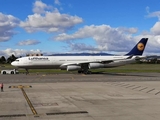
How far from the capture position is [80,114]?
41.0 ft

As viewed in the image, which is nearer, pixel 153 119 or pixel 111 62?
pixel 153 119

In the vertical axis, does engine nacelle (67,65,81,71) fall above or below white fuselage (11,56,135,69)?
below

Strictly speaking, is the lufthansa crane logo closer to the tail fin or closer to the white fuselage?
the tail fin

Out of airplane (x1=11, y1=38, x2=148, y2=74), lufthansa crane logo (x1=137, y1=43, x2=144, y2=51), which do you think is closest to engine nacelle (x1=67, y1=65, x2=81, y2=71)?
airplane (x1=11, y1=38, x2=148, y2=74)

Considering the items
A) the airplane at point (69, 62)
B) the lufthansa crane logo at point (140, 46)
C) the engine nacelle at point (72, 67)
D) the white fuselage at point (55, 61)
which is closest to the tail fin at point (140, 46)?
the lufthansa crane logo at point (140, 46)

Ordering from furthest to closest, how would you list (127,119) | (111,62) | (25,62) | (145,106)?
1. (111,62)
2. (25,62)
3. (145,106)
4. (127,119)

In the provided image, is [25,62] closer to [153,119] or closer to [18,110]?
[18,110]

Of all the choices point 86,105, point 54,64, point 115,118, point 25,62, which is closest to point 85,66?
point 54,64

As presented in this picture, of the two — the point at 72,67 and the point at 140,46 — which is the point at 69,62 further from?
the point at 140,46

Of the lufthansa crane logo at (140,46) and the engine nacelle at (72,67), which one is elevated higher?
the lufthansa crane logo at (140,46)

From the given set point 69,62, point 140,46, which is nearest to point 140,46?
point 140,46

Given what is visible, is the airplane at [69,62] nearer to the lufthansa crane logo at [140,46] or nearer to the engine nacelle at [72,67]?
the engine nacelle at [72,67]

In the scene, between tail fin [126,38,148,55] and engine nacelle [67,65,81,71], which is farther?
tail fin [126,38,148,55]

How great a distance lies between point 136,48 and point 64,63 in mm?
17057
